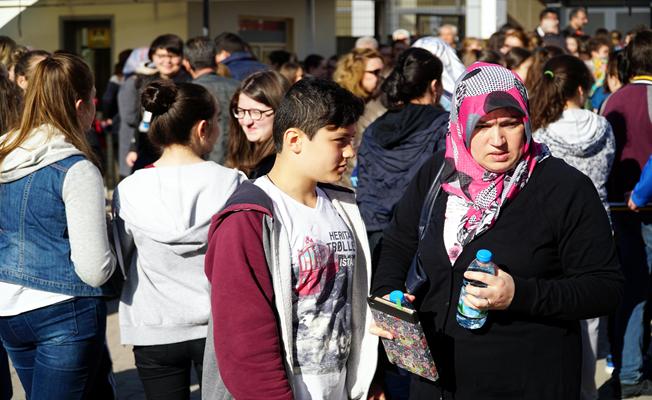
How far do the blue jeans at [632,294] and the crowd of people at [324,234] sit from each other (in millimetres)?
12

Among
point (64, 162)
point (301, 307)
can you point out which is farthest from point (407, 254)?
point (64, 162)

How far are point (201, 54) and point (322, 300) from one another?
15.8 ft

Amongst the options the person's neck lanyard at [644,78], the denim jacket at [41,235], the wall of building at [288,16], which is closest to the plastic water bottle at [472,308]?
the denim jacket at [41,235]

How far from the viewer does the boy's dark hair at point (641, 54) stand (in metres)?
5.75

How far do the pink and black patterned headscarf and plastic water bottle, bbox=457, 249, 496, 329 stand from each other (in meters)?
0.16

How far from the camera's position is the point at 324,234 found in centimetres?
297

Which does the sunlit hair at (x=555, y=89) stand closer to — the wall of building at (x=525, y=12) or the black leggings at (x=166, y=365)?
the black leggings at (x=166, y=365)

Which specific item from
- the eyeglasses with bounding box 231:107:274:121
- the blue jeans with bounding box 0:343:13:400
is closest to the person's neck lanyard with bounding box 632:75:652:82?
the eyeglasses with bounding box 231:107:274:121

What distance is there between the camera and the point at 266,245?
2781 mm

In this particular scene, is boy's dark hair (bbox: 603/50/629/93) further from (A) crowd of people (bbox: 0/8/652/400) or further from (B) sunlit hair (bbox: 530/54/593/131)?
(B) sunlit hair (bbox: 530/54/593/131)

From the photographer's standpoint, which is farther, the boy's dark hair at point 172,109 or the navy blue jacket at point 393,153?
the navy blue jacket at point 393,153

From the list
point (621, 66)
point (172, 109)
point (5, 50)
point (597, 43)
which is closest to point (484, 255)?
point (172, 109)

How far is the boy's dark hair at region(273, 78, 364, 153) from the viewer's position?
2.98 metres

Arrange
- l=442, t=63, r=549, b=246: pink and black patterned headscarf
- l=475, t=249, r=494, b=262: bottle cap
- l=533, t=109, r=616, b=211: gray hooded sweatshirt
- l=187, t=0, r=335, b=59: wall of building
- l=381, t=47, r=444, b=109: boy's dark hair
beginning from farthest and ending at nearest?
l=187, t=0, r=335, b=59: wall of building → l=533, t=109, r=616, b=211: gray hooded sweatshirt → l=381, t=47, r=444, b=109: boy's dark hair → l=442, t=63, r=549, b=246: pink and black patterned headscarf → l=475, t=249, r=494, b=262: bottle cap
